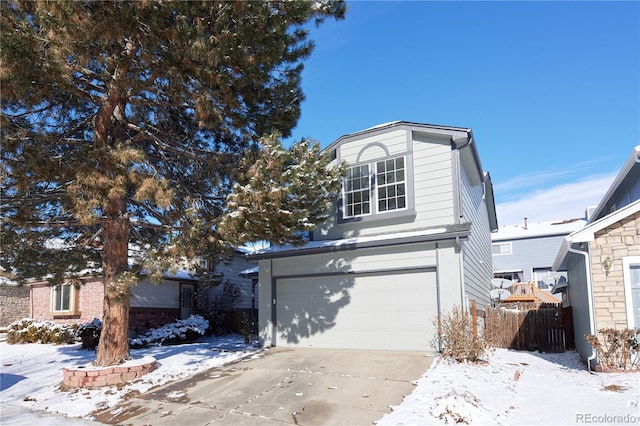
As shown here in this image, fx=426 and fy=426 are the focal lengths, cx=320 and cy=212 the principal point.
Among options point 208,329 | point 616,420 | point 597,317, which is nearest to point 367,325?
point 597,317

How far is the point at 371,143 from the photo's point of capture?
13.3 m

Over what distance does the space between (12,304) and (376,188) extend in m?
20.6

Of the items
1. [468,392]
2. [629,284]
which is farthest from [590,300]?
[468,392]

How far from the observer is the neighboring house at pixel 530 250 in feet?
98.9

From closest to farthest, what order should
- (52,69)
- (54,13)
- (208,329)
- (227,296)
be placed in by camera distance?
1. (54,13)
2. (52,69)
3. (208,329)
4. (227,296)

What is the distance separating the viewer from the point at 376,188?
1297cm

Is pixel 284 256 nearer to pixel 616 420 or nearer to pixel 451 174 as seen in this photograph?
pixel 451 174

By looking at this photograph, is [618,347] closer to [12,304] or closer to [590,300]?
[590,300]

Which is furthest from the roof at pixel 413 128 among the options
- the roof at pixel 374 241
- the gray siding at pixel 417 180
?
the roof at pixel 374 241

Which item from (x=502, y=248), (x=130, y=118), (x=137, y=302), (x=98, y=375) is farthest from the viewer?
(x=502, y=248)

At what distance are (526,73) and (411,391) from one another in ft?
33.1

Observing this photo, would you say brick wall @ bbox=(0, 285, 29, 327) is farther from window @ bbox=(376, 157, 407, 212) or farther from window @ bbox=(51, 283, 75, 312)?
window @ bbox=(376, 157, 407, 212)

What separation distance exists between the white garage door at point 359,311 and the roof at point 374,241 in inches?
34.2

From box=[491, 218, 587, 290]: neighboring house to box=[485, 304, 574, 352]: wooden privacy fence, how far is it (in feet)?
57.5
